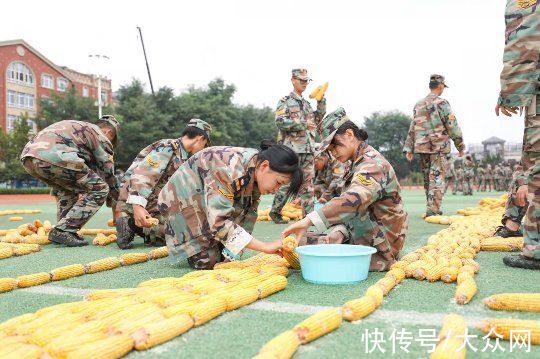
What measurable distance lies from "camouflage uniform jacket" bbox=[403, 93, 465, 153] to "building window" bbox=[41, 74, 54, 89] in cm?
4472

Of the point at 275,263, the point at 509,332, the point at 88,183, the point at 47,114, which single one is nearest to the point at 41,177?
the point at 88,183

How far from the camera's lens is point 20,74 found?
1720 inches

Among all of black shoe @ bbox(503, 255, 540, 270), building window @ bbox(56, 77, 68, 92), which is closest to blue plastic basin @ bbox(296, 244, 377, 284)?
black shoe @ bbox(503, 255, 540, 270)

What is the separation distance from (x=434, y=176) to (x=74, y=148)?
19.6 ft

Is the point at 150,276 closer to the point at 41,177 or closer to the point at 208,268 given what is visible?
the point at 208,268

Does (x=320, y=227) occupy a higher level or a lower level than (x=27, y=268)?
higher

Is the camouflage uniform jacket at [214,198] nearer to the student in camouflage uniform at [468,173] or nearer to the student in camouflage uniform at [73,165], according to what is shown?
the student in camouflage uniform at [73,165]

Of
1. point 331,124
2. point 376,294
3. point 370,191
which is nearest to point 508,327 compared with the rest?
point 376,294

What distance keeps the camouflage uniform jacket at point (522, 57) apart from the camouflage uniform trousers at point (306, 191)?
13.4 ft

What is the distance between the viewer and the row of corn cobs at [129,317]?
210 centimetres

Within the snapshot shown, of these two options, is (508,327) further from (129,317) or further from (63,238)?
(63,238)

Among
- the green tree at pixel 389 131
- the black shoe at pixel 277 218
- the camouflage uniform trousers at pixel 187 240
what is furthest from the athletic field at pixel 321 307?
the green tree at pixel 389 131

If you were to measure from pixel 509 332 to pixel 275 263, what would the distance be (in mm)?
2105

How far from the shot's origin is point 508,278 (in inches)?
148
